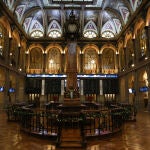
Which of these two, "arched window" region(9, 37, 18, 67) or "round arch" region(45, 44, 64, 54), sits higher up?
"round arch" region(45, 44, 64, 54)

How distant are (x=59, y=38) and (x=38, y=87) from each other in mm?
9119

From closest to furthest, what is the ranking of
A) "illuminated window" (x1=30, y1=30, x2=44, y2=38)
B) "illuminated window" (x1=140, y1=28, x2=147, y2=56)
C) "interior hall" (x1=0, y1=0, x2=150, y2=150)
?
"illuminated window" (x1=140, y1=28, x2=147, y2=56), "interior hall" (x1=0, y1=0, x2=150, y2=150), "illuminated window" (x1=30, y1=30, x2=44, y2=38)

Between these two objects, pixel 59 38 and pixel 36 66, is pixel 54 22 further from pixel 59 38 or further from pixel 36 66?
pixel 36 66

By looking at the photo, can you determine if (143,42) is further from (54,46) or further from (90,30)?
(54,46)

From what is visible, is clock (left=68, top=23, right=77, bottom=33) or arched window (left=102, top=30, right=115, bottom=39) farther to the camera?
arched window (left=102, top=30, right=115, bottom=39)

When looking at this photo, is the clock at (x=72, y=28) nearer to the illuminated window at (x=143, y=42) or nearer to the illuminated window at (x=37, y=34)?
the illuminated window at (x=143, y=42)

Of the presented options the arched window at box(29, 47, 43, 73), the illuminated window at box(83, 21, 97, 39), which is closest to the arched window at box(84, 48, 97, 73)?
the illuminated window at box(83, 21, 97, 39)

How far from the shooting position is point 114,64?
29625 millimetres

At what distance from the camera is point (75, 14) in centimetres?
2786

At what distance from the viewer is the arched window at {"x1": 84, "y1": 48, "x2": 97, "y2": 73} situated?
29188mm

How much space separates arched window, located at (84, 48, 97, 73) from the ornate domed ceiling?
117 inches

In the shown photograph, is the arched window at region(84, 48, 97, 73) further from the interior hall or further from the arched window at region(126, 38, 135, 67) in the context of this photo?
the arched window at region(126, 38, 135, 67)

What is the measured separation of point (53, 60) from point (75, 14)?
8498mm

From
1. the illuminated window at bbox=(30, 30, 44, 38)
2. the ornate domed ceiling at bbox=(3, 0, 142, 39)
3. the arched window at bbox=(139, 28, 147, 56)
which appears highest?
the ornate domed ceiling at bbox=(3, 0, 142, 39)
